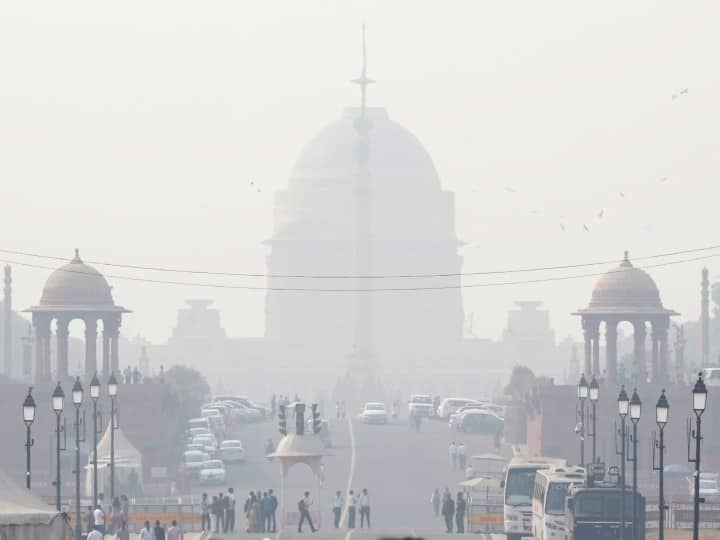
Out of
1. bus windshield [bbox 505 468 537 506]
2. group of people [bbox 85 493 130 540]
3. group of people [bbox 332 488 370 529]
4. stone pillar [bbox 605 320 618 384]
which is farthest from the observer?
stone pillar [bbox 605 320 618 384]

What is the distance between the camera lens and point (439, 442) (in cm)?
9731

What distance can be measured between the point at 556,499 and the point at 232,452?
119 feet

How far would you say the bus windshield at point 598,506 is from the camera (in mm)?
50844

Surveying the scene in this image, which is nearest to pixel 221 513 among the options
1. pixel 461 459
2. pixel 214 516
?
pixel 214 516

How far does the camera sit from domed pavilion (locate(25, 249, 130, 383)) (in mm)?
96562

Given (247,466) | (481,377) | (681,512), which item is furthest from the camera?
(481,377)

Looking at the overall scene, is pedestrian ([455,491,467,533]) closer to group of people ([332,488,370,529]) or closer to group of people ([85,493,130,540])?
group of people ([332,488,370,529])

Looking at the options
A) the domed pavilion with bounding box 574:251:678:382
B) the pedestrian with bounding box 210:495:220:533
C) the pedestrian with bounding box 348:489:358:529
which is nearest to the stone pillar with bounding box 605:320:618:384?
the domed pavilion with bounding box 574:251:678:382

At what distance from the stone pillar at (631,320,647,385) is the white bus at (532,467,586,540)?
3871 centimetres

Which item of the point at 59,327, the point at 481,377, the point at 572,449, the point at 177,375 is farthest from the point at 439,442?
the point at 481,377

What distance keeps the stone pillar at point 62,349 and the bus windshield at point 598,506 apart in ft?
153

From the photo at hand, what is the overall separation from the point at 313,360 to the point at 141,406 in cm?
10567

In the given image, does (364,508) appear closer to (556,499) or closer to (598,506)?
(556,499)

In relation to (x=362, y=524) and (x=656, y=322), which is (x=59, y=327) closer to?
A: (x=656, y=322)
